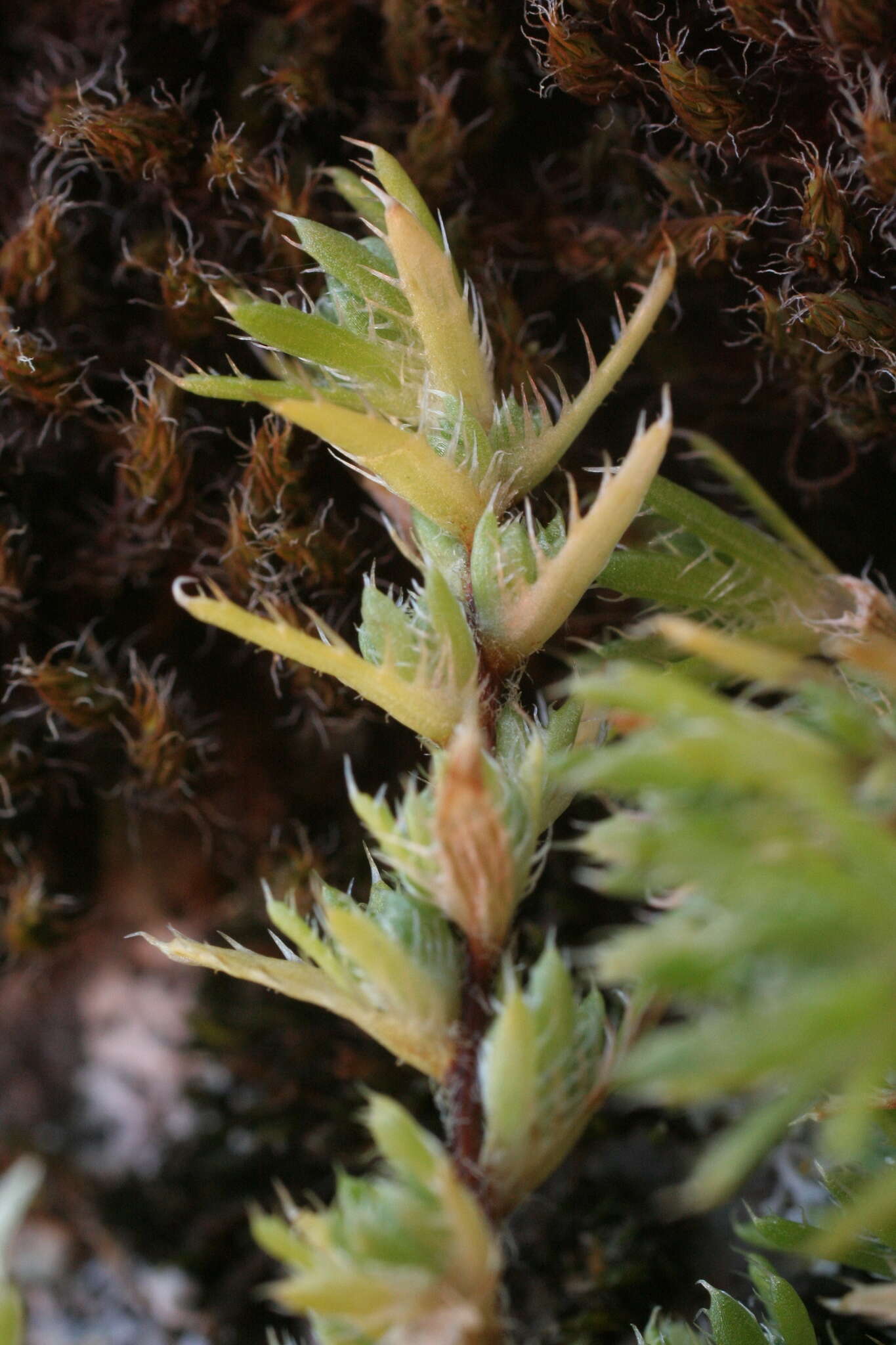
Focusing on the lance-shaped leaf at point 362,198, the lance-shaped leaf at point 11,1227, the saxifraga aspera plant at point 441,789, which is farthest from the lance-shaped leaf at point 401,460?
the lance-shaped leaf at point 11,1227

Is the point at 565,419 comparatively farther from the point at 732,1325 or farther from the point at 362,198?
the point at 732,1325

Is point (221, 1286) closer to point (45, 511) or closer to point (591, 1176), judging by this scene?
point (591, 1176)

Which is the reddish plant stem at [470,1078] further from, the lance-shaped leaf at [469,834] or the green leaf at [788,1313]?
the green leaf at [788,1313]

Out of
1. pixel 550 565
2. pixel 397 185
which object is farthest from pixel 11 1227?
pixel 397 185

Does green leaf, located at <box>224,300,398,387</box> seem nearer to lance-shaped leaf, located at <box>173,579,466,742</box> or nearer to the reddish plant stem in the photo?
lance-shaped leaf, located at <box>173,579,466,742</box>

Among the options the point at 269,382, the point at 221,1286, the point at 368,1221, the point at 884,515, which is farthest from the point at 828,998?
the point at 221,1286
